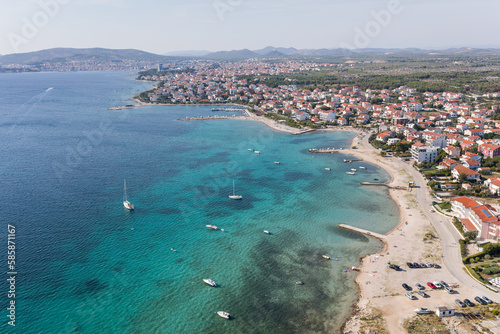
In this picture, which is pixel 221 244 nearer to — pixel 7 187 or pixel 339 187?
pixel 339 187

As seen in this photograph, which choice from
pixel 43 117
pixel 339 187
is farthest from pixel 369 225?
pixel 43 117

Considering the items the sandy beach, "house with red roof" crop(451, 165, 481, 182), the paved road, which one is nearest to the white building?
"house with red roof" crop(451, 165, 481, 182)

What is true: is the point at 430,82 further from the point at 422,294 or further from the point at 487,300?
the point at 422,294

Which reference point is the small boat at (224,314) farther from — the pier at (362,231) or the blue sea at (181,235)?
the pier at (362,231)

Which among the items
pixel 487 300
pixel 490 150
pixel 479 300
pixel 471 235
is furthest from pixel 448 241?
pixel 490 150

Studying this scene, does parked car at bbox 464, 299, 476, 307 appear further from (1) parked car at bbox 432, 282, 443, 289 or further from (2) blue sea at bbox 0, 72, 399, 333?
(2) blue sea at bbox 0, 72, 399, 333
